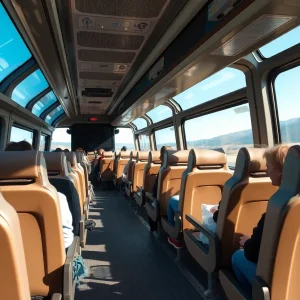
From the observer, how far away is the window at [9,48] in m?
3.52

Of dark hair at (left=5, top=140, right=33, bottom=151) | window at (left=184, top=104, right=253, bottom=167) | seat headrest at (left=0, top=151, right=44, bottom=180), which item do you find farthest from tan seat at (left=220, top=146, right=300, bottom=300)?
window at (left=184, top=104, right=253, bottom=167)

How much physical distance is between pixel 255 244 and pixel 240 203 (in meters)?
0.38

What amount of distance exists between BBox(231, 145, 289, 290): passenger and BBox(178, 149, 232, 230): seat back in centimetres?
103

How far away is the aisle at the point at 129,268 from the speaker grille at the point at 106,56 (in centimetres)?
284

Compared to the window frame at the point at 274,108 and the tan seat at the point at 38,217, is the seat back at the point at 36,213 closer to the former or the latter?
the tan seat at the point at 38,217

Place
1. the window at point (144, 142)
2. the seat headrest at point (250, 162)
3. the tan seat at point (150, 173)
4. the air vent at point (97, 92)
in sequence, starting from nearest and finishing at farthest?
the seat headrest at point (250, 162), the tan seat at point (150, 173), the air vent at point (97, 92), the window at point (144, 142)

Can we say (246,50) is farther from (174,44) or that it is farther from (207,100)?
(207,100)

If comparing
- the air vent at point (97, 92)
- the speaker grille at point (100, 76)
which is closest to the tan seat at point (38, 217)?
the speaker grille at point (100, 76)

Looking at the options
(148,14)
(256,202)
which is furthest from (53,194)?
(148,14)

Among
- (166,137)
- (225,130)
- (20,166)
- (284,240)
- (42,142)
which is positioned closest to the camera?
(284,240)

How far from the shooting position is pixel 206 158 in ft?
9.46

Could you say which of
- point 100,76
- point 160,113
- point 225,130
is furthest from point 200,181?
point 160,113

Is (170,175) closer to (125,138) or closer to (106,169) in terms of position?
(106,169)

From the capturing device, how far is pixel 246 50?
10.2ft
